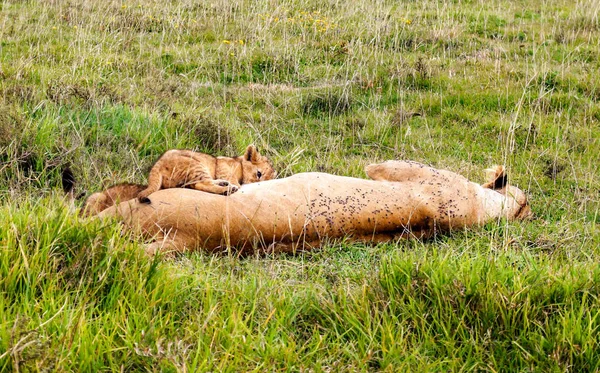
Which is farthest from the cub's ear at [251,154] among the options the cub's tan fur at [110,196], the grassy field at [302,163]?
the cub's tan fur at [110,196]

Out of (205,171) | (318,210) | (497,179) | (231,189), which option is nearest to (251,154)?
(205,171)

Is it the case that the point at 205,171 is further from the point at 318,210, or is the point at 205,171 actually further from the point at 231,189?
the point at 318,210

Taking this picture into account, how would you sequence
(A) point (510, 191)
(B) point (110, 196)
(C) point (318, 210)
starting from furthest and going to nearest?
1. (A) point (510, 191)
2. (C) point (318, 210)
3. (B) point (110, 196)

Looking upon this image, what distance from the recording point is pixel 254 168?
196 inches

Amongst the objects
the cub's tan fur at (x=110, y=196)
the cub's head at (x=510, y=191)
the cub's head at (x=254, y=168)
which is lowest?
the cub's head at (x=510, y=191)

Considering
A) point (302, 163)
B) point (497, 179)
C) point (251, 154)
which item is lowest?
point (302, 163)

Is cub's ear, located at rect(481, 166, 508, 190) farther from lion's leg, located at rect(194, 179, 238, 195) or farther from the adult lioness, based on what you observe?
lion's leg, located at rect(194, 179, 238, 195)

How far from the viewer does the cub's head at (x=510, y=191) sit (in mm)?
4734

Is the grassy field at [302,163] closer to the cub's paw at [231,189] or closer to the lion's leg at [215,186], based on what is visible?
the cub's paw at [231,189]

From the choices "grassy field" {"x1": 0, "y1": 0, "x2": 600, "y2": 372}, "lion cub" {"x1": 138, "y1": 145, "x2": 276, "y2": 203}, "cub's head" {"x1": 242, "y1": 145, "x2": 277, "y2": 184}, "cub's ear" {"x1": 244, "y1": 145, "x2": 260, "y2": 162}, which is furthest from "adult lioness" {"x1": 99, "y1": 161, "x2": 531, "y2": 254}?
"cub's ear" {"x1": 244, "y1": 145, "x2": 260, "y2": 162}

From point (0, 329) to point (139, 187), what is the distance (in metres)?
1.91

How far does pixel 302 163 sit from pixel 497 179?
1645 millimetres

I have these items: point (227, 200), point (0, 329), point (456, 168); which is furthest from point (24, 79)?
point (0, 329)

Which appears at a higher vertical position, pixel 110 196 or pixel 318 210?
pixel 110 196
